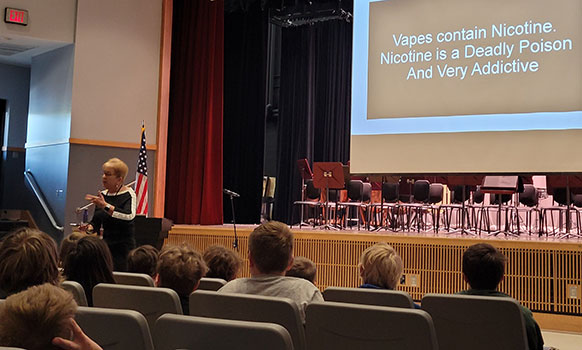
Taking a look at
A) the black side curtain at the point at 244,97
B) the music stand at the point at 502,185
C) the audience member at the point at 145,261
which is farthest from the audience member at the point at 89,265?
the black side curtain at the point at 244,97

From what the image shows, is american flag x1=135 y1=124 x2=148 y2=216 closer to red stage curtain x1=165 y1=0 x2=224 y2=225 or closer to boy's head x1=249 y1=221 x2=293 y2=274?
red stage curtain x1=165 y1=0 x2=224 y2=225

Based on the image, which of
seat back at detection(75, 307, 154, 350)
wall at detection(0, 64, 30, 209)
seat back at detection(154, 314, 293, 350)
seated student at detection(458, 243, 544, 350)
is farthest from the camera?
wall at detection(0, 64, 30, 209)

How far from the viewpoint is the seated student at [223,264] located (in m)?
3.20

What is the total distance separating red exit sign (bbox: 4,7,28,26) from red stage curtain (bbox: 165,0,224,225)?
2.31 m

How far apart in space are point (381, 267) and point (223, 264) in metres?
0.84

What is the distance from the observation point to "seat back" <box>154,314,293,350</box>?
150 cm

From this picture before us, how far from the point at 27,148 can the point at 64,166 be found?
1.37m

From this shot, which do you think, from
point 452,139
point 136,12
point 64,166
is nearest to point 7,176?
point 64,166

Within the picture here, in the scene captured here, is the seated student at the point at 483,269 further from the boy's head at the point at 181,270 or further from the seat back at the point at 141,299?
the seat back at the point at 141,299

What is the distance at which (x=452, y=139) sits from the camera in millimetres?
6250

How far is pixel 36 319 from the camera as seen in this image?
118 cm

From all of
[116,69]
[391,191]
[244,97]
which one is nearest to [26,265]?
[116,69]

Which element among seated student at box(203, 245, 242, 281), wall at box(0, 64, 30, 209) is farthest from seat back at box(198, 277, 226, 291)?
wall at box(0, 64, 30, 209)

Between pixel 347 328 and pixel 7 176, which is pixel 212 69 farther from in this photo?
pixel 347 328
